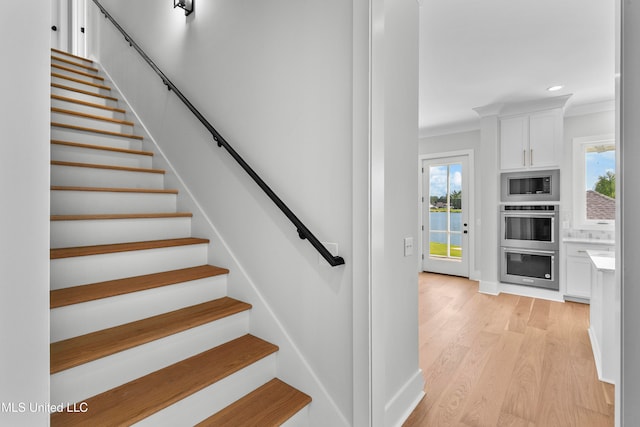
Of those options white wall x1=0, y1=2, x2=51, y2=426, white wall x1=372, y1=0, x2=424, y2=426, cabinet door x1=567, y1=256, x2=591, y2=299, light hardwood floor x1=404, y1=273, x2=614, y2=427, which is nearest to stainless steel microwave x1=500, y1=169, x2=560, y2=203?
cabinet door x1=567, y1=256, x2=591, y2=299

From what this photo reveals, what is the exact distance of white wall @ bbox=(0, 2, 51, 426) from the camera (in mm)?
772

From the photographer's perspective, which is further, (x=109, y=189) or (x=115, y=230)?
(x=109, y=189)

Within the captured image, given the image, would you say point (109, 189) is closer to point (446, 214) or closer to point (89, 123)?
point (89, 123)

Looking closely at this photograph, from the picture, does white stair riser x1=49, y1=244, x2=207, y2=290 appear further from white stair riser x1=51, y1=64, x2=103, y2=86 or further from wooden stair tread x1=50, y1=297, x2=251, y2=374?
white stair riser x1=51, y1=64, x2=103, y2=86

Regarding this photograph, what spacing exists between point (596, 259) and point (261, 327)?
9.31 ft

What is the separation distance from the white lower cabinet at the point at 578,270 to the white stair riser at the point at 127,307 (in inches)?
180

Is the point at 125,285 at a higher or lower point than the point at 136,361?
higher

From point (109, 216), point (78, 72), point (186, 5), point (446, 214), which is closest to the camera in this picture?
point (109, 216)

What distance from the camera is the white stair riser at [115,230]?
5.75 feet

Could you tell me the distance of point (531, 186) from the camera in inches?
173

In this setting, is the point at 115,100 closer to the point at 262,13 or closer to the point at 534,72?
the point at 262,13

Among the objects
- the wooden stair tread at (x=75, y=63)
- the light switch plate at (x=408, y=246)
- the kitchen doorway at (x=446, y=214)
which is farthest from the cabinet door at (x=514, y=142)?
the wooden stair tread at (x=75, y=63)

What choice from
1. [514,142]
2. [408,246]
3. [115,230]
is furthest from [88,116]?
[514,142]

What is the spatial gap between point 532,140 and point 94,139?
17.2 feet
